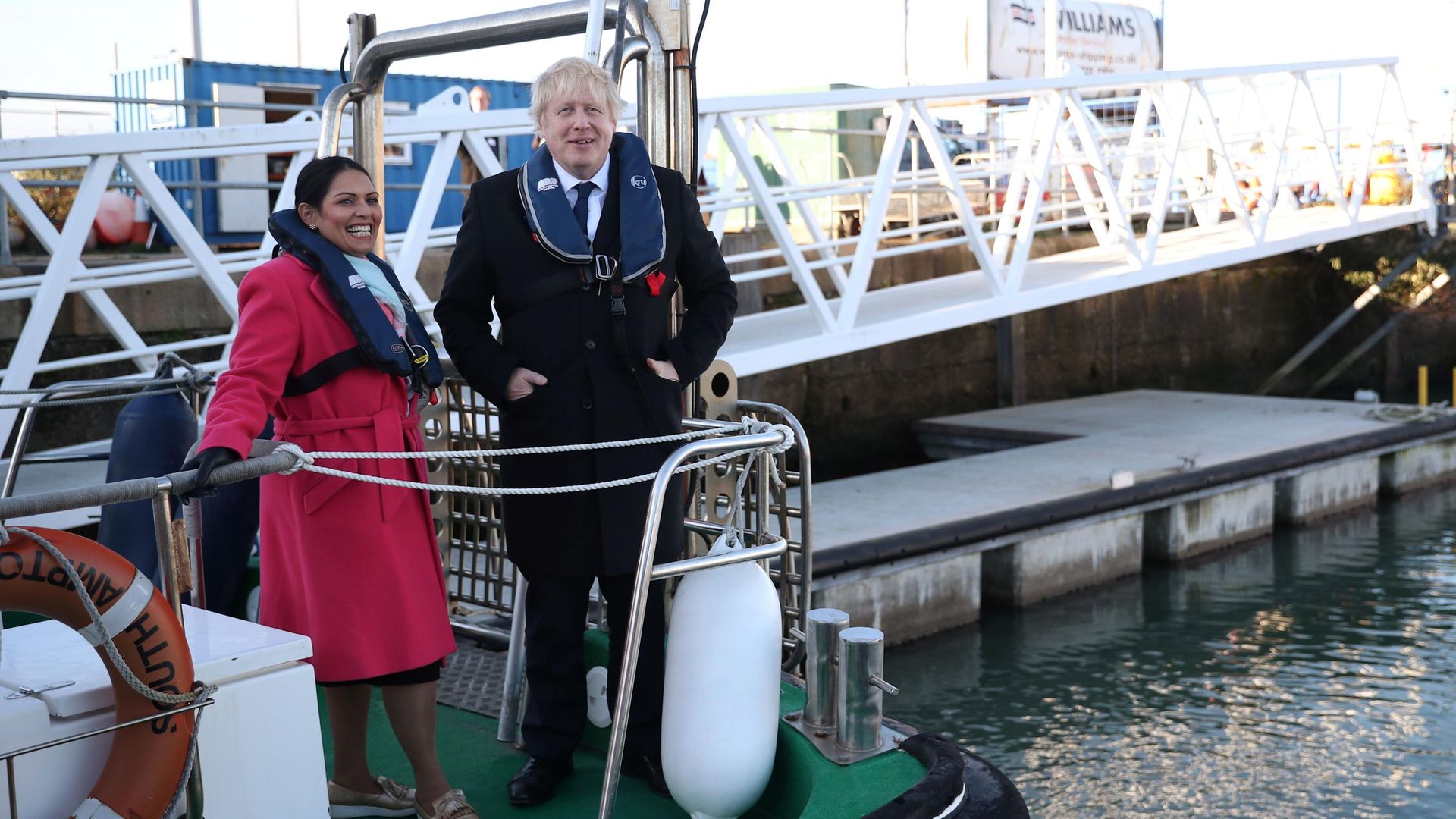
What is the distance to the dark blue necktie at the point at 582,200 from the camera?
2990 mm

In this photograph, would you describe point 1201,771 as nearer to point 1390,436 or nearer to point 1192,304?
point 1390,436

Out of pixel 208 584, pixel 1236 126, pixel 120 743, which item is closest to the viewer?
pixel 120 743

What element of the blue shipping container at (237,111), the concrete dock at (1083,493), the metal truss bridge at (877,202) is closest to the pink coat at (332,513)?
the metal truss bridge at (877,202)

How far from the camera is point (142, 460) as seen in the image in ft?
13.8

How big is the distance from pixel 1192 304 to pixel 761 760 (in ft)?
50.3

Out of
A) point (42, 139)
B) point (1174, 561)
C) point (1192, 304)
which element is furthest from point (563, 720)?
point (1192, 304)

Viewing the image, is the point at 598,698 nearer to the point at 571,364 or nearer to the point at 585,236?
the point at 571,364

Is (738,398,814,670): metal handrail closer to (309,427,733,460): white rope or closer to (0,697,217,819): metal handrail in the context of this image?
(309,427,733,460): white rope

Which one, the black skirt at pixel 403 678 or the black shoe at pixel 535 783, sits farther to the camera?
the black shoe at pixel 535 783

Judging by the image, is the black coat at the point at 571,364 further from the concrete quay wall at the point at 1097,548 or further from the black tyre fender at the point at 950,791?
the concrete quay wall at the point at 1097,548

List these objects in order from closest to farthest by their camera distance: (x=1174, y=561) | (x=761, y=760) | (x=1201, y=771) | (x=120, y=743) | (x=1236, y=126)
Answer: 1. (x=120, y=743)
2. (x=761, y=760)
3. (x=1201, y=771)
4. (x=1174, y=561)
5. (x=1236, y=126)

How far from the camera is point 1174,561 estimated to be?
9.71 m

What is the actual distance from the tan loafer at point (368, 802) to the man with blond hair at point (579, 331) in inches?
9.9

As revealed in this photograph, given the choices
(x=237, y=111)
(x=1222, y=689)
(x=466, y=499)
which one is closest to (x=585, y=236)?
(x=466, y=499)
